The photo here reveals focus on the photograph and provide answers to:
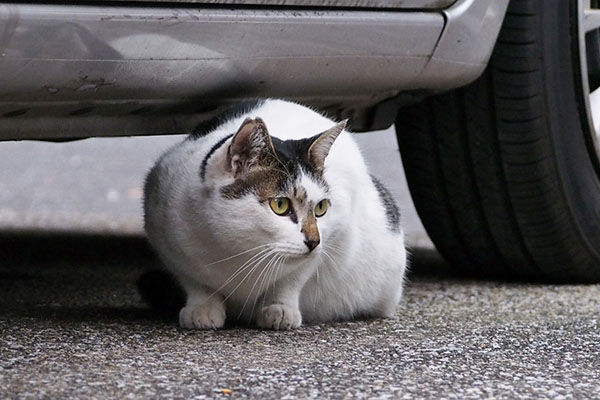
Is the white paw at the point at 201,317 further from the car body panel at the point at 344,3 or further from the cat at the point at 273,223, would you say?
the car body panel at the point at 344,3

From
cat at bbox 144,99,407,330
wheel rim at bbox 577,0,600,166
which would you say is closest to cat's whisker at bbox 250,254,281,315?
cat at bbox 144,99,407,330

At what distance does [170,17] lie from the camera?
2.41m

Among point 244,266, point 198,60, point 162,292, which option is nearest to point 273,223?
point 244,266

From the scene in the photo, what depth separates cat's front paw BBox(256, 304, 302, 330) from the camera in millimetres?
2701

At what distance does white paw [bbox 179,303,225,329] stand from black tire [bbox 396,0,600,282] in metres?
1.15

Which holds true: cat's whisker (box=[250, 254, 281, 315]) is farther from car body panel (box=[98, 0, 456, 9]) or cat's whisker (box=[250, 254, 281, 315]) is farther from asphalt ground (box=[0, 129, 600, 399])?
car body panel (box=[98, 0, 456, 9])

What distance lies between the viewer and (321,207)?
2613 mm

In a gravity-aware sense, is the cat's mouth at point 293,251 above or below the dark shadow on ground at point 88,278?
above

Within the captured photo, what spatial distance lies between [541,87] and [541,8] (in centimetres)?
24

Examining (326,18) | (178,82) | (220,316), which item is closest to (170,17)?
(178,82)

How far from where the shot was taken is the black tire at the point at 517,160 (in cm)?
325

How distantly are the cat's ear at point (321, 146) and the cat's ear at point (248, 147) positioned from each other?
0.40 feet

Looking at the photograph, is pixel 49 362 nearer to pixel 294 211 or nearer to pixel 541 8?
pixel 294 211

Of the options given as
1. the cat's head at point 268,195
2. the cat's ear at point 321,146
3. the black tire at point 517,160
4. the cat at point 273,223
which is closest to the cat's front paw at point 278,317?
the cat at point 273,223
